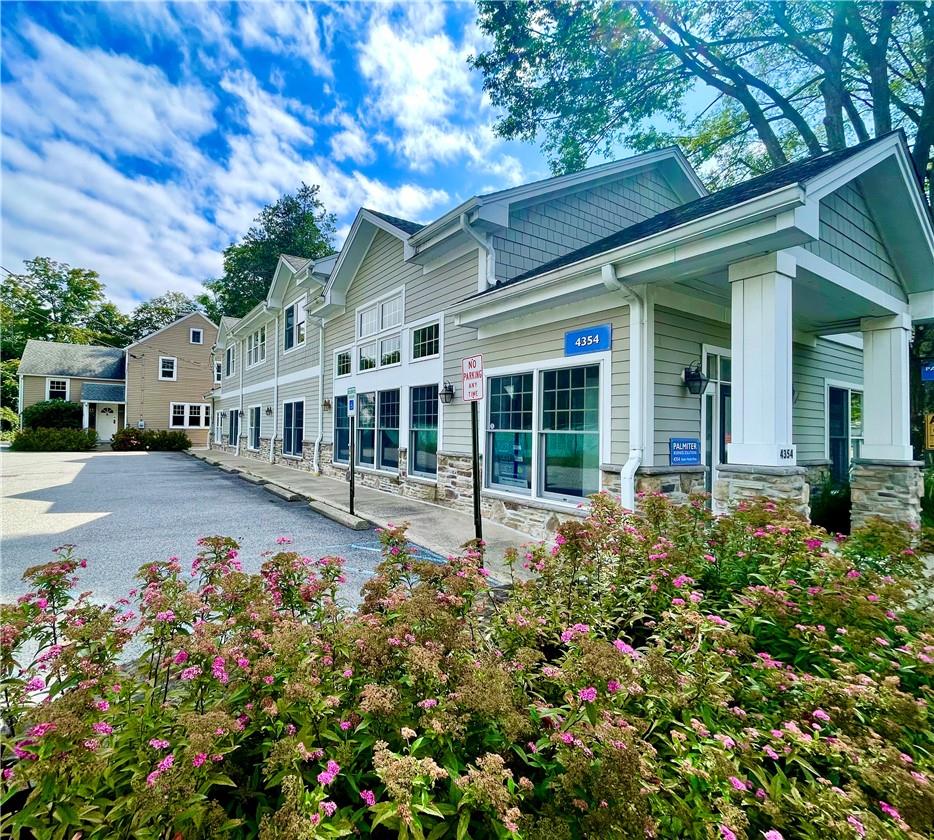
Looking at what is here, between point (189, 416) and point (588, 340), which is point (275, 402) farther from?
point (189, 416)

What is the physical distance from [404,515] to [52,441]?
26.1 m

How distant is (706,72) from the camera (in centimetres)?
1334

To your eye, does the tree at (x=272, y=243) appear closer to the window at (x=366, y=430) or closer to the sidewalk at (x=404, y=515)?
the window at (x=366, y=430)

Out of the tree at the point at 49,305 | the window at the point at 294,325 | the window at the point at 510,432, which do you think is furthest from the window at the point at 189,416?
the window at the point at 510,432

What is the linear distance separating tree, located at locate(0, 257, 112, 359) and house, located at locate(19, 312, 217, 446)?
10329 millimetres

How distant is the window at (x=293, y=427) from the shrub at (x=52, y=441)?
625 inches

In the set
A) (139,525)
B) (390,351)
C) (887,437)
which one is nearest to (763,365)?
(887,437)

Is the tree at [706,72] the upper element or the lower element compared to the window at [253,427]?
upper

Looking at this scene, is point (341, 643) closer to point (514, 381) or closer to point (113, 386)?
point (514, 381)

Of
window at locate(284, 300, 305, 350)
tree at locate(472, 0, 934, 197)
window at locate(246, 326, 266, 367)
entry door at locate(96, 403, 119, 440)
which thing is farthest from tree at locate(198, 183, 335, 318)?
tree at locate(472, 0, 934, 197)

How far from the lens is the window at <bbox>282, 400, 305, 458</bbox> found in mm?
16203

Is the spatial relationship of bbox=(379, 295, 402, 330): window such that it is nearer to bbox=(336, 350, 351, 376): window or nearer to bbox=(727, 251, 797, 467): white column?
bbox=(336, 350, 351, 376): window

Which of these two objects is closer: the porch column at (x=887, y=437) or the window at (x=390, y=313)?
the porch column at (x=887, y=437)

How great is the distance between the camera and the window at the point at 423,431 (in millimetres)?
9648
